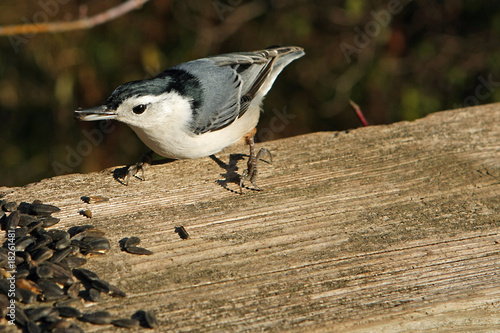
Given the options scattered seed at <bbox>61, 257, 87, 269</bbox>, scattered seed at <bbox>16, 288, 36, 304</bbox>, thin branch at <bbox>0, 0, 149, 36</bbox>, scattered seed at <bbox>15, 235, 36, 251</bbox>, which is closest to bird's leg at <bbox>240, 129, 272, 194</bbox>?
scattered seed at <bbox>61, 257, 87, 269</bbox>

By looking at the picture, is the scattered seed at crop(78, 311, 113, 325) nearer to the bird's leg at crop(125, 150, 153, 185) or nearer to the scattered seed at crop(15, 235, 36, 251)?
the scattered seed at crop(15, 235, 36, 251)

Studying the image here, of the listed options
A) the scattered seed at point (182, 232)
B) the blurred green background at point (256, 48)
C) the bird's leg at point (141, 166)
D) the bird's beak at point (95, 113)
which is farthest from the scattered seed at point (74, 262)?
the blurred green background at point (256, 48)

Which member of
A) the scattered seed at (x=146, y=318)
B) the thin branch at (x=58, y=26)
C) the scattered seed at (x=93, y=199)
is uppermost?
the thin branch at (x=58, y=26)

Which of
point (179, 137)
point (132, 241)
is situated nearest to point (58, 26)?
point (179, 137)

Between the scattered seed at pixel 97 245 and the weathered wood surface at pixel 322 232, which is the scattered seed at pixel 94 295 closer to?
the weathered wood surface at pixel 322 232

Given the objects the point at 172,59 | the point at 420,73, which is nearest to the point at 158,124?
the point at 172,59

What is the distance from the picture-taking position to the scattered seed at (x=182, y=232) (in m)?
2.27

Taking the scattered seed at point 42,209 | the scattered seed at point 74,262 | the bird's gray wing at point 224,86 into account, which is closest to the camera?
the scattered seed at point 74,262

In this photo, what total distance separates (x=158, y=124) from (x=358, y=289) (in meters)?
1.29

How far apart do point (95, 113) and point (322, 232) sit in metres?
1.14

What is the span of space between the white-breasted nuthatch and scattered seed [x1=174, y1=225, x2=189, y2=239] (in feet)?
1.33

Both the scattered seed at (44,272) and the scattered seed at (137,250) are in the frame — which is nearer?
the scattered seed at (44,272)

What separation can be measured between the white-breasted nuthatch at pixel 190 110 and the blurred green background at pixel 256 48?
176 cm

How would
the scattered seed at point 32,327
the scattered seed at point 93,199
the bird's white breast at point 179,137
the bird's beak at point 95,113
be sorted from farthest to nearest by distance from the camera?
1. the bird's white breast at point 179,137
2. the bird's beak at point 95,113
3. the scattered seed at point 93,199
4. the scattered seed at point 32,327
